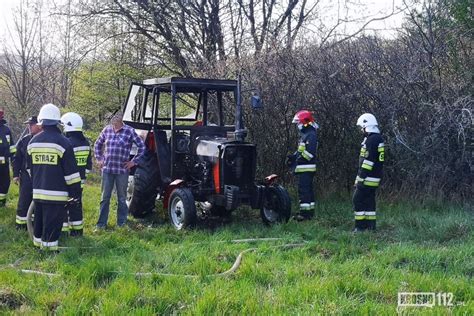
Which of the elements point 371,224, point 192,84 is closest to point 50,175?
point 192,84

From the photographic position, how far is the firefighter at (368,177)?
24.7ft

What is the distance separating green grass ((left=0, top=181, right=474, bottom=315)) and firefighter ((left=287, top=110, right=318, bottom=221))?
601 mm

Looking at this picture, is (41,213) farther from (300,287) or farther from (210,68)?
(210,68)

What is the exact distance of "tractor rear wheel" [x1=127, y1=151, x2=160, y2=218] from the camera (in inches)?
323

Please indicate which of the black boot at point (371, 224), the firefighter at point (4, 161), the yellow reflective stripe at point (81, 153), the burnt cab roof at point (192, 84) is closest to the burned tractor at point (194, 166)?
the burnt cab roof at point (192, 84)

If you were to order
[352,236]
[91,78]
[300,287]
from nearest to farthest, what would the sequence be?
[300,287], [352,236], [91,78]

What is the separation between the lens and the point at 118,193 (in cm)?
792

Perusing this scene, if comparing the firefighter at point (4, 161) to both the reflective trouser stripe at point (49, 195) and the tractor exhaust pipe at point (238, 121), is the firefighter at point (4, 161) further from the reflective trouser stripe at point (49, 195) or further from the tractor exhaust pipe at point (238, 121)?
the tractor exhaust pipe at point (238, 121)

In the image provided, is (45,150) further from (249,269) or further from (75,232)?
(249,269)

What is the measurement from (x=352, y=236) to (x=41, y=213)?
161 inches

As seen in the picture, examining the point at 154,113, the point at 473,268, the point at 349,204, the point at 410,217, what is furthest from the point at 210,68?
the point at 473,268

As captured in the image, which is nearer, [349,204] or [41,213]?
[41,213]

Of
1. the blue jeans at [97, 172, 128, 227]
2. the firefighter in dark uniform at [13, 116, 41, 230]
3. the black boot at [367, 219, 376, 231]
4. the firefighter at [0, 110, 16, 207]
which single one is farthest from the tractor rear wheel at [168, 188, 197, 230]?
the firefighter at [0, 110, 16, 207]

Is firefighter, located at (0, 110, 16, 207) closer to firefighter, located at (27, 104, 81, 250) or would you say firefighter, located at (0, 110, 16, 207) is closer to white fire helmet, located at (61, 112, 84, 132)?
white fire helmet, located at (61, 112, 84, 132)
